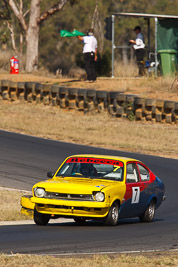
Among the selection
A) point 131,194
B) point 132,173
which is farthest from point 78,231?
point 132,173

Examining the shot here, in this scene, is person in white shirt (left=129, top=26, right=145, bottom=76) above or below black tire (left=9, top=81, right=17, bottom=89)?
above

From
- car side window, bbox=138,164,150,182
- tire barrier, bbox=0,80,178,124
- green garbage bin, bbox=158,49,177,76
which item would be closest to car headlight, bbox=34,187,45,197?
car side window, bbox=138,164,150,182

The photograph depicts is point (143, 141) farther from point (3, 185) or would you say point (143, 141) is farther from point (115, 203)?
point (115, 203)

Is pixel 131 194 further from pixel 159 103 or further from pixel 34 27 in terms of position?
pixel 34 27

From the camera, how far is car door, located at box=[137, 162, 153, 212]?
12.7 metres

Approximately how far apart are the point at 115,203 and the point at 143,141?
14011mm

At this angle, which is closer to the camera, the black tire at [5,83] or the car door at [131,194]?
the car door at [131,194]

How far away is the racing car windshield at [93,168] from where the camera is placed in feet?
40.2

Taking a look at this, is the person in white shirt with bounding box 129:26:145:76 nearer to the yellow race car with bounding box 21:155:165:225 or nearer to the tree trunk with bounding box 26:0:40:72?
the tree trunk with bounding box 26:0:40:72

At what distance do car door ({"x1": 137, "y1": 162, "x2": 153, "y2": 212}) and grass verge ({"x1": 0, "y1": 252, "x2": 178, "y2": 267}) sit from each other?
4.40 meters

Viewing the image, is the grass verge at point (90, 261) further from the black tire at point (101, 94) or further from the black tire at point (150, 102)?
the black tire at point (101, 94)

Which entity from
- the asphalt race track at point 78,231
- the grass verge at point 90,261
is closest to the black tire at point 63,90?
the asphalt race track at point 78,231

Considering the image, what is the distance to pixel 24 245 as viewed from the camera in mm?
9148

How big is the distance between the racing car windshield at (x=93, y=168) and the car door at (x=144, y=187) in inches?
24.6
